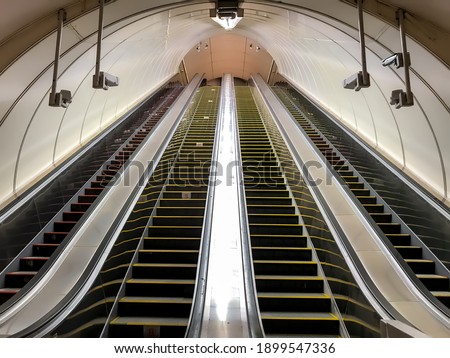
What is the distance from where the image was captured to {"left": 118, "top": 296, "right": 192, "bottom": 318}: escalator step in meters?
4.25

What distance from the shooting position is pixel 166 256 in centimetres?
523

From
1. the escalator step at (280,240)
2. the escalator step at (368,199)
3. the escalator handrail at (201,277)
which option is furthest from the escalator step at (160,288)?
the escalator step at (368,199)

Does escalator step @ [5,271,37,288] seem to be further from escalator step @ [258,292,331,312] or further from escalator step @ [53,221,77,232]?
escalator step @ [258,292,331,312]

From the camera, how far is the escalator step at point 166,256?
521 centimetres

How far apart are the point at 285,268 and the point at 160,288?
1.60m

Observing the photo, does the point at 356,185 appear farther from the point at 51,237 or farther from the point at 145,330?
the point at 51,237

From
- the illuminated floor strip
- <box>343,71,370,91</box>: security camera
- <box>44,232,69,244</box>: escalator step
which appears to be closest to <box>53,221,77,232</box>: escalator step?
<box>44,232,69,244</box>: escalator step

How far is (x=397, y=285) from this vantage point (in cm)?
402

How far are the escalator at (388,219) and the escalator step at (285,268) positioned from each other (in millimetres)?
1013

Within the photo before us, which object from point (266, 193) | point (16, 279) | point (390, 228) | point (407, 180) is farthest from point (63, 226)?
point (407, 180)

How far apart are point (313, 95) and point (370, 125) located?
6138 mm

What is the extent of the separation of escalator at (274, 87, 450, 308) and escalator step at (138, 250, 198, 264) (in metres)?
2.48

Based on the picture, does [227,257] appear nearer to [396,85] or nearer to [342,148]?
[396,85]
